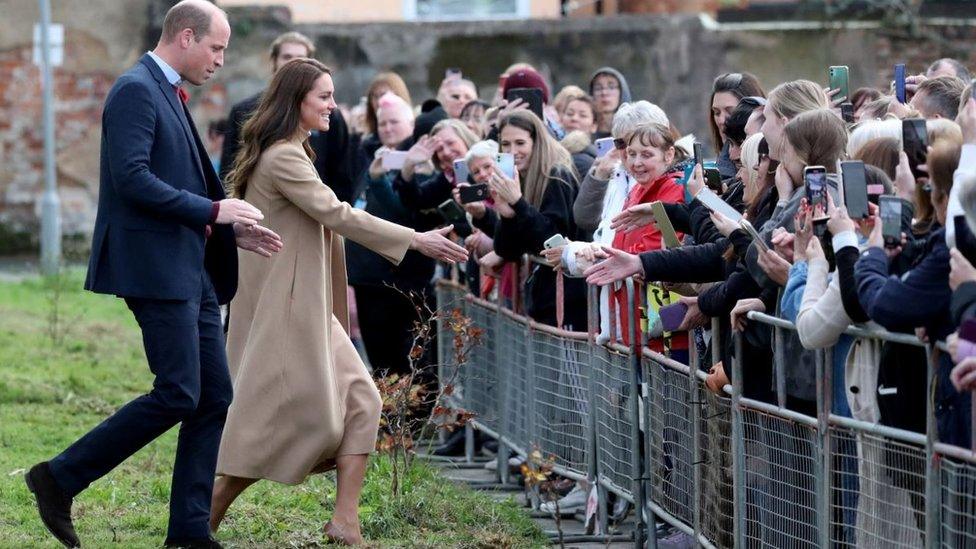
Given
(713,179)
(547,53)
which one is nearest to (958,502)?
(713,179)

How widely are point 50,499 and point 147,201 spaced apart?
3.91 ft

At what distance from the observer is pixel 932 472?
15.4 ft

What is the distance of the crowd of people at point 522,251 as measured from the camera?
202 inches

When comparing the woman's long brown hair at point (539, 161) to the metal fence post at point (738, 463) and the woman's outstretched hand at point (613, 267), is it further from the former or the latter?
the metal fence post at point (738, 463)

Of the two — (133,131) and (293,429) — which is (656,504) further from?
(133,131)

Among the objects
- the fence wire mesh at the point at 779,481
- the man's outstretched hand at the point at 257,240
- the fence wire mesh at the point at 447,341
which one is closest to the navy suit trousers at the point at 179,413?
the man's outstretched hand at the point at 257,240

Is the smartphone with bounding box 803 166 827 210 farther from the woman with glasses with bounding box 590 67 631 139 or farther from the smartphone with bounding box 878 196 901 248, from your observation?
the woman with glasses with bounding box 590 67 631 139

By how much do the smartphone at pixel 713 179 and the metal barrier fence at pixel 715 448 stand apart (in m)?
0.56

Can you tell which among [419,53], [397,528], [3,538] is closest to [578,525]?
[397,528]

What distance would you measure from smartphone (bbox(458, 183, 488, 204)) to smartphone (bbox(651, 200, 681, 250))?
1590 mm

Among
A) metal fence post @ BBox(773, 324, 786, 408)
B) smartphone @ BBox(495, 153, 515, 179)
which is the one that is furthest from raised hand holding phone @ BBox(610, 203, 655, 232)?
metal fence post @ BBox(773, 324, 786, 408)

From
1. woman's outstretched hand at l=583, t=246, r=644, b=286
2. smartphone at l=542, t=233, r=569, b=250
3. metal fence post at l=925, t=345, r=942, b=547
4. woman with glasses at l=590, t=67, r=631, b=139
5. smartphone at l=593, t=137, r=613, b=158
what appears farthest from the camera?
woman with glasses at l=590, t=67, r=631, b=139

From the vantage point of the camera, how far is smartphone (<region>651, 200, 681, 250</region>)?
22.6 feet

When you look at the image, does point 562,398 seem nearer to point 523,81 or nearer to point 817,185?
point 817,185
